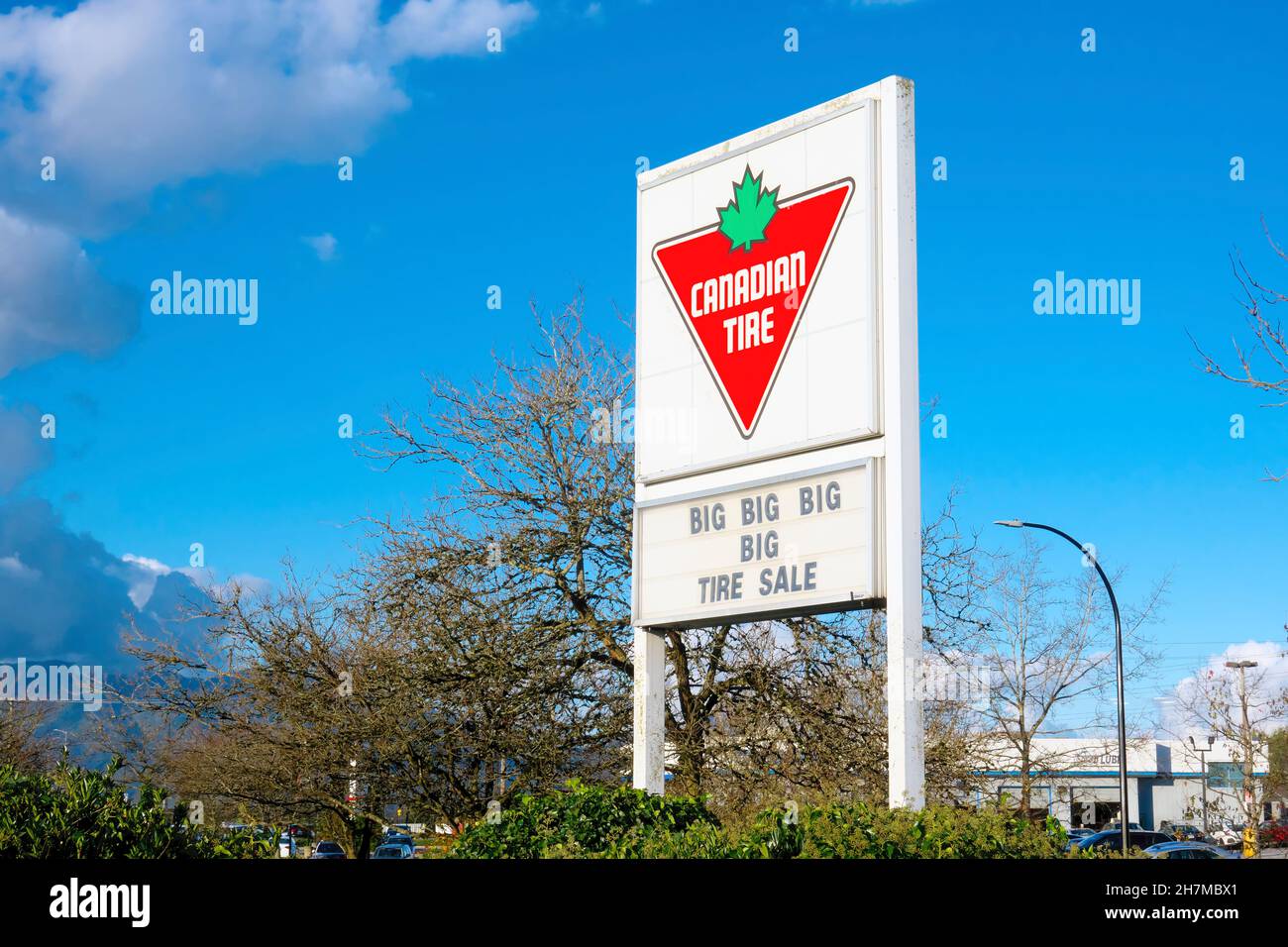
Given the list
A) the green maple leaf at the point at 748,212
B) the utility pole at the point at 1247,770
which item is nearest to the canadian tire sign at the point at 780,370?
the green maple leaf at the point at 748,212

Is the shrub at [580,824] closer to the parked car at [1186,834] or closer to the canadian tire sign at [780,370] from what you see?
the canadian tire sign at [780,370]

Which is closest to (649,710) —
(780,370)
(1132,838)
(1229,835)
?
(780,370)

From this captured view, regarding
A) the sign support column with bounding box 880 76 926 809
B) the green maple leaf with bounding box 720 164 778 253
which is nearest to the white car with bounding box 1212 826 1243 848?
the sign support column with bounding box 880 76 926 809

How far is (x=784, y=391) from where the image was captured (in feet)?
39.0

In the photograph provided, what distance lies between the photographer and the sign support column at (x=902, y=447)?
411 inches

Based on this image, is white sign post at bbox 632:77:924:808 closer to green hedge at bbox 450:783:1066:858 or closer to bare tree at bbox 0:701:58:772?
green hedge at bbox 450:783:1066:858

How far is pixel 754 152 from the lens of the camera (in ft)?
40.9

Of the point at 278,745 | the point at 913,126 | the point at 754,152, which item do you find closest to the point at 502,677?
the point at 278,745

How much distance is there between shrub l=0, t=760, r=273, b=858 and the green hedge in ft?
10.8

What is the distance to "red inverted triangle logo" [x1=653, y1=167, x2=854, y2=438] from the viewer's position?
1179cm

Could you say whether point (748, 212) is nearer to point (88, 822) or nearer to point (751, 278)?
point (751, 278)

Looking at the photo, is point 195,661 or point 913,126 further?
point 195,661
